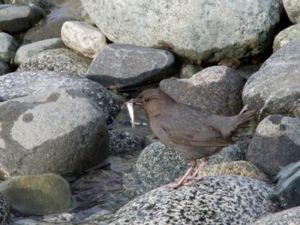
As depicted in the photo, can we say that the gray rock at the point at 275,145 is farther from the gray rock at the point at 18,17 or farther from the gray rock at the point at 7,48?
the gray rock at the point at 18,17

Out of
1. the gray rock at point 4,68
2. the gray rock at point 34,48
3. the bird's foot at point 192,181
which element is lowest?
the gray rock at point 4,68

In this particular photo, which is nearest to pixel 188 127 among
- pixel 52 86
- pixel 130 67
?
pixel 52 86

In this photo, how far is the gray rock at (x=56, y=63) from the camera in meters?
11.3

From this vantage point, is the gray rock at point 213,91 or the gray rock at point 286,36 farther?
the gray rock at point 286,36

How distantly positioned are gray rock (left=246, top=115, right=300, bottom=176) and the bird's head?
1.57 meters

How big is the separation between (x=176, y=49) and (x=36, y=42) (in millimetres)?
2387

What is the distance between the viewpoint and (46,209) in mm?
7176

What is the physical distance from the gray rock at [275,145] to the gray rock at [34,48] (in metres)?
4.94

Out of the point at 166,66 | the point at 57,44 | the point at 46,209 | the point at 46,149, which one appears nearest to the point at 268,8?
the point at 166,66

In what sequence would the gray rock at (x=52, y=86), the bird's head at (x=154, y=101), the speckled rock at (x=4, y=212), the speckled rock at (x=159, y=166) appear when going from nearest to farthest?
1. the bird's head at (x=154, y=101)
2. the speckled rock at (x=4, y=212)
3. the speckled rock at (x=159, y=166)
4. the gray rock at (x=52, y=86)

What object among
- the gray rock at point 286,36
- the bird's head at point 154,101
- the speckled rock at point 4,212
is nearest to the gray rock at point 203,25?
the gray rock at point 286,36

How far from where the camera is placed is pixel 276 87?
9.16 metres

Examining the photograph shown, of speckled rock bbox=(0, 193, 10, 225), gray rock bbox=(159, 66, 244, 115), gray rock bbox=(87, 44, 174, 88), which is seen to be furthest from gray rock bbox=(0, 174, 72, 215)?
gray rock bbox=(87, 44, 174, 88)

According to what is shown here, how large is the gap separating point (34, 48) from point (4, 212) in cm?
547
